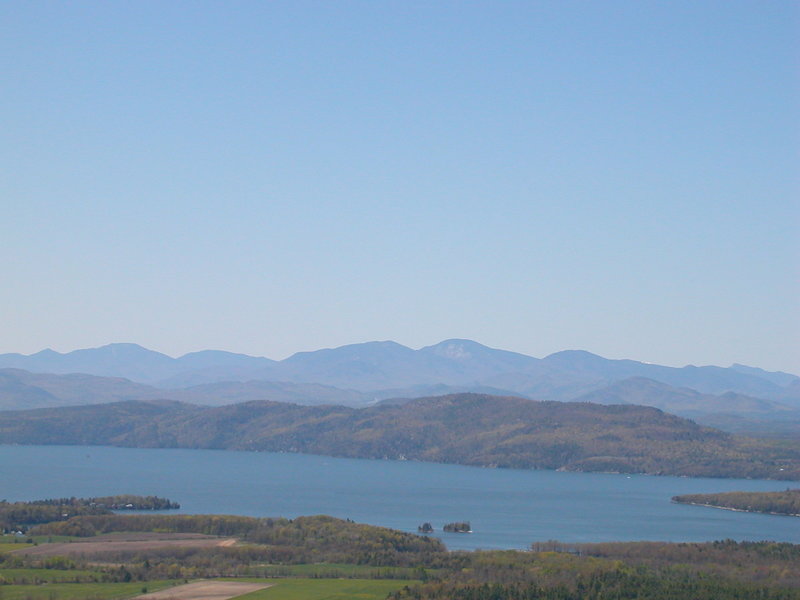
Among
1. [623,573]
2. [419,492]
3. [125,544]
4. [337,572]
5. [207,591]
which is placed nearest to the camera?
[207,591]

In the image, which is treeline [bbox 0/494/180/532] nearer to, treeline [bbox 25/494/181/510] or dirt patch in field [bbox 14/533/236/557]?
treeline [bbox 25/494/181/510]

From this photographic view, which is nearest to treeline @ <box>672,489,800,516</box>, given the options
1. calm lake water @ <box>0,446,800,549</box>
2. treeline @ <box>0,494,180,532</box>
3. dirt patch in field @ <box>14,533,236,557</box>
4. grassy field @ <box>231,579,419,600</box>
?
calm lake water @ <box>0,446,800,549</box>

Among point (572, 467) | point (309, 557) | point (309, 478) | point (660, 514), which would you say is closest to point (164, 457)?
point (309, 478)

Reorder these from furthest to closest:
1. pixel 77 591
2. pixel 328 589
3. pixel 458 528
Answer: pixel 458 528
pixel 328 589
pixel 77 591

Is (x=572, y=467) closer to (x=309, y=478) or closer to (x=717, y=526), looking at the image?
(x=309, y=478)

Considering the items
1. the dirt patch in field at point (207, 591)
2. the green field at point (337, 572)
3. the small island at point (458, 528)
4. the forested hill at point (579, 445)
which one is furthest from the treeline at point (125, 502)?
the forested hill at point (579, 445)

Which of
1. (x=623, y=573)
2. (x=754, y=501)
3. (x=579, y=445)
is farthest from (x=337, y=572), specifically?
(x=579, y=445)

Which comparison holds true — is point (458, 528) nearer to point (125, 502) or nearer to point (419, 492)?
point (125, 502)
